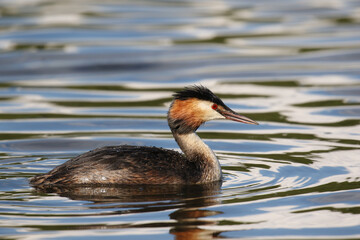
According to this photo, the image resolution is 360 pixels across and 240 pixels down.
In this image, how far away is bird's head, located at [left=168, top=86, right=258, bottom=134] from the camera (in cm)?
930

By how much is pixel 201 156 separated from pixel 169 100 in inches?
175

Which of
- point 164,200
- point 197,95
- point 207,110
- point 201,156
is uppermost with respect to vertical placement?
point 197,95

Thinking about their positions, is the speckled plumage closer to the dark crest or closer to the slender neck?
the slender neck

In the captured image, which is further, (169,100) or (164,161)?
(169,100)

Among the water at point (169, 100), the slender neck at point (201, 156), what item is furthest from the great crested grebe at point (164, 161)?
the water at point (169, 100)

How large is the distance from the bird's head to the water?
0.74 m

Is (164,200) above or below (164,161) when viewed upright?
below

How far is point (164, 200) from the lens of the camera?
8312 millimetres

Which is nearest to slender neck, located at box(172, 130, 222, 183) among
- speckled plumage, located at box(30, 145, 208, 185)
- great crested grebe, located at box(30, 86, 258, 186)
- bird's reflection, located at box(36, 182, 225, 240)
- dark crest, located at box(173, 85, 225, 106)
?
great crested grebe, located at box(30, 86, 258, 186)

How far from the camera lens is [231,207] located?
8023mm

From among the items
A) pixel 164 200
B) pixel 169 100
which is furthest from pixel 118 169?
pixel 169 100

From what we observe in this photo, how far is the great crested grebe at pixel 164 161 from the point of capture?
875 cm

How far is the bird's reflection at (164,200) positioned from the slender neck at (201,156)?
12cm

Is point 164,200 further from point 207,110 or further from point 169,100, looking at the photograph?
point 169,100
